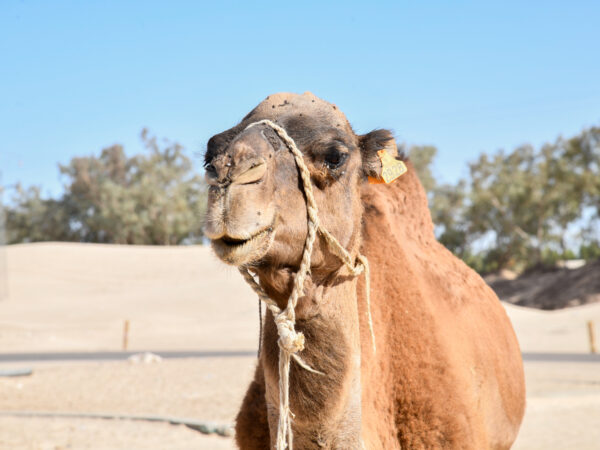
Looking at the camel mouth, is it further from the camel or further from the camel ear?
the camel ear

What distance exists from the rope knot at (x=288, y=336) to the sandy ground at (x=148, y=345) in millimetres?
392

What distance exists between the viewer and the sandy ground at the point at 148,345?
858 cm

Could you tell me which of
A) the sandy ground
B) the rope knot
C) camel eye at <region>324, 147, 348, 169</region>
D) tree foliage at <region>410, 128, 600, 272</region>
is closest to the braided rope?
the rope knot

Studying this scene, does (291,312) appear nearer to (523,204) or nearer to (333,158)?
(333,158)

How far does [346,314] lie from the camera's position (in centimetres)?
285

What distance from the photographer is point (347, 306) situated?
2885mm

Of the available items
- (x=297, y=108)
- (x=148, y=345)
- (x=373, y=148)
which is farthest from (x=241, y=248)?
(x=148, y=345)

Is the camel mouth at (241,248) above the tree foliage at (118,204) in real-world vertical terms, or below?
below

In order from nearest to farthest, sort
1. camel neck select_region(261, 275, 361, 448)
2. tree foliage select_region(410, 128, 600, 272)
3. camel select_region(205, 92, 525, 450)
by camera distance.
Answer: camel select_region(205, 92, 525, 450), camel neck select_region(261, 275, 361, 448), tree foliage select_region(410, 128, 600, 272)

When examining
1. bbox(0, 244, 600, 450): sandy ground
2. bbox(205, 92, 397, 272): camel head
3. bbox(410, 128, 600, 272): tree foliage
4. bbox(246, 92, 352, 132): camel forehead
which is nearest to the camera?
bbox(205, 92, 397, 272): camel head

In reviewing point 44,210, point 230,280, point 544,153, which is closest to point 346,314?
point 230,280

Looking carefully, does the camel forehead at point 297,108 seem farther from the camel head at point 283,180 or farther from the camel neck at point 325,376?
the camel neck at point 325,376

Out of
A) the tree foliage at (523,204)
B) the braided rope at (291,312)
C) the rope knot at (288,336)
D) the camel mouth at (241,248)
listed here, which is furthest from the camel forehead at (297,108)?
the tree foliage at (523,204)

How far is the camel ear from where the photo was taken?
316 centimetres
